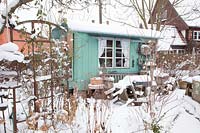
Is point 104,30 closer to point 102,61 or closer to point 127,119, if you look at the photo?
point 102,61

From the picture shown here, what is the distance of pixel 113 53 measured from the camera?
457 inches

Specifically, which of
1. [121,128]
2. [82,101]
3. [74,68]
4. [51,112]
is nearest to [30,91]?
[51,112]

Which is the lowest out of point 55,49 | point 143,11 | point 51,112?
point 51,112

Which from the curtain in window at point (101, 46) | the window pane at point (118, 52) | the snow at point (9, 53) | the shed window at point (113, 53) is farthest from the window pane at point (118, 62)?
the snow at point (9, 53)

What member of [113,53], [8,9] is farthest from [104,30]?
[8,9]

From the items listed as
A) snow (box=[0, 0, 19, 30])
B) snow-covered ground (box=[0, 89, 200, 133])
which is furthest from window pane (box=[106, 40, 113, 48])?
snow (box=[0, 0, 19, 30])

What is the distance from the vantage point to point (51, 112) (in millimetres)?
5559

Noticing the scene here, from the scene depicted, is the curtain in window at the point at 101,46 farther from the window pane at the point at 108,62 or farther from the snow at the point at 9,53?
the snow at the point at 9,53

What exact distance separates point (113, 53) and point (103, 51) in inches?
23.1

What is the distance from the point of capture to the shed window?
1118 centimetres

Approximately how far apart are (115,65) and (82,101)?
465 centimetres

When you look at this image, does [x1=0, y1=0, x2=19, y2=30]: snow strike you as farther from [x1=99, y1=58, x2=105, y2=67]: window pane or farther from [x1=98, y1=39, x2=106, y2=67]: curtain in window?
[x1=99, y1=58, x2=105, y2=67]: window pane

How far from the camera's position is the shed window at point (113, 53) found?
1118cm

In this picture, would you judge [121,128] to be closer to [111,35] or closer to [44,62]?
[44,62]
